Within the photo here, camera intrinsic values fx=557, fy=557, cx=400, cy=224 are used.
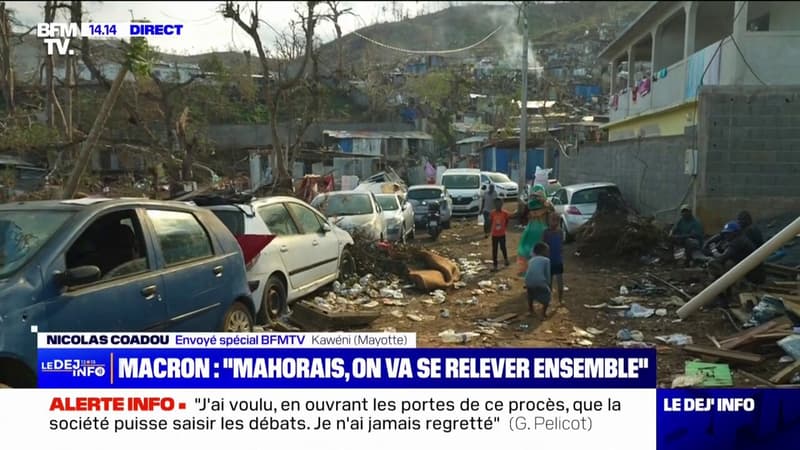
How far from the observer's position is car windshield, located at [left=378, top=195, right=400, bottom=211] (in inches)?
471

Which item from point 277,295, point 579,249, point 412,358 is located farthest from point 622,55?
point 412,358

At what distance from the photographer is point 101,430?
295 cm

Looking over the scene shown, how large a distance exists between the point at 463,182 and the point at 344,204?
284 inches

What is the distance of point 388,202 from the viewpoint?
12164 mm

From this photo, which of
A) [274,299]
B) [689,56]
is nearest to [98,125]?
[274,299]

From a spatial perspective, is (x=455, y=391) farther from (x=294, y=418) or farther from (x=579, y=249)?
Answer: (x=579, y=249)

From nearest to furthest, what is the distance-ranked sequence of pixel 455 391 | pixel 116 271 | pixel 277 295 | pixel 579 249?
pixel 455 391 < pixel 116 271 < pixel 277 295 < pixel 579 249

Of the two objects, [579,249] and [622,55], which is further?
[622,55]

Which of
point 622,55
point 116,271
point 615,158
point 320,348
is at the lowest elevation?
point 320,348

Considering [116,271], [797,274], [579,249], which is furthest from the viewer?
[579,249]

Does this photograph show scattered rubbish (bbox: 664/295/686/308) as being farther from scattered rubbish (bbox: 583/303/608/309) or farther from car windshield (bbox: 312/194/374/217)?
car windshield (bbox: 312/194/374/217)

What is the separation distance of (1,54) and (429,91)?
10569 mm

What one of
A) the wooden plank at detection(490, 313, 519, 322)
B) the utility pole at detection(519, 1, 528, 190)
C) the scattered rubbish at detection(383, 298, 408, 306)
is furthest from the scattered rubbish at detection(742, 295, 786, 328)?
the utility pole at detection(519, 1, 528, 190)

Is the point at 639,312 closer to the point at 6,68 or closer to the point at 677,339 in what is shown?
the point at 677,339
